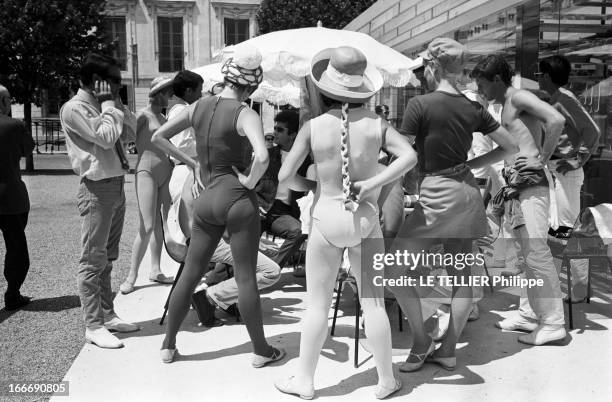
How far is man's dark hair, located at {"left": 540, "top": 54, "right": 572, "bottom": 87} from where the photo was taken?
4512mm

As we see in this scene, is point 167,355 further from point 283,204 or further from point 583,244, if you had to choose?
point 583,244

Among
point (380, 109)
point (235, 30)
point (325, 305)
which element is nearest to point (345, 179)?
point (325, 305)

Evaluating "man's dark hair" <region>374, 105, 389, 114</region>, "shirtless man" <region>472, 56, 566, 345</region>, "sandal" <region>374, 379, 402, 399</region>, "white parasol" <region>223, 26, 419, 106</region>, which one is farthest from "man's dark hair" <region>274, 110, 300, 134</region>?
"man's dark hair" <region>374, 105, 389, 114</region>

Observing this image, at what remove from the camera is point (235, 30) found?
38469mm

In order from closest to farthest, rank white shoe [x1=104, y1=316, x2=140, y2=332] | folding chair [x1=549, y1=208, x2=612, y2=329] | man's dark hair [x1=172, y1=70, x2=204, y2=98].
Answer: white shoe [x1=104, y1=316, x2=140, y2=332] < folding chair [x1=549, y1=208, x2=612, y2=329] < man's dark hair [x1=172, y1=70, x2=204, y2=98]

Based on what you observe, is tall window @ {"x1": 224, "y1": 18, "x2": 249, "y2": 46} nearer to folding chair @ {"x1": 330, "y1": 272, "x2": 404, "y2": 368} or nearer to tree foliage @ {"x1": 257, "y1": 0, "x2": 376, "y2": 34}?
tree foliage @ {"x1": 257, "y1": 0, "x2": 376, "y2": 34}

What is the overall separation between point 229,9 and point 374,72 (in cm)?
3704

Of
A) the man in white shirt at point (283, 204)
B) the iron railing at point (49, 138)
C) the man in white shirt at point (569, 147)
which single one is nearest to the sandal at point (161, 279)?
the man in white shirt at point (283, 204)

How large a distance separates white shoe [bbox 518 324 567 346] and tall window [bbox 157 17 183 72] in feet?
118

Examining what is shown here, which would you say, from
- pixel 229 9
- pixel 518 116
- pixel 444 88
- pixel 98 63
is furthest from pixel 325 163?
pixel 229 9

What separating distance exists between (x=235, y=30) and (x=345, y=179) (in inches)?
1471

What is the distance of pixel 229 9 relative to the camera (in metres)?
38.1

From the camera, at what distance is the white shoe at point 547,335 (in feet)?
13.3

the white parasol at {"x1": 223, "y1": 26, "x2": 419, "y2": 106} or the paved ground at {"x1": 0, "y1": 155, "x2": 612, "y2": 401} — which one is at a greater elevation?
the white parasol at {"x1": 223, "y1": 26, "x2": 419, "y2": 106}
